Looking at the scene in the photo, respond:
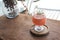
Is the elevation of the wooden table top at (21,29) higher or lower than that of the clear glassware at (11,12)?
lower

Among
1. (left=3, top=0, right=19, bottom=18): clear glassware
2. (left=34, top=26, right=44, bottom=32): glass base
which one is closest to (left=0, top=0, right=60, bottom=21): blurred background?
(left=3, top=0, right=19, bottom=18): clear glassware

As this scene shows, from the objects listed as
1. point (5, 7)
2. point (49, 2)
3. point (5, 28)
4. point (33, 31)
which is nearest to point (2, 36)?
point (5, 28)

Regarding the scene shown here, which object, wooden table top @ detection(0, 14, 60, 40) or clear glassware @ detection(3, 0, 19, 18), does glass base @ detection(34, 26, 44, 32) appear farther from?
clear glassware @ detection(3, 0, 19, 18)

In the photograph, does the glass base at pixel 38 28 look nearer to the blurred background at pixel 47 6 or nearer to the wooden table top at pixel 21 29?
the wooden table top at pixel 21 29

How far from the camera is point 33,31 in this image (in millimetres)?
1000

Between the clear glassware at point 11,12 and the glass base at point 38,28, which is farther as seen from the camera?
the clear glassware at point 11,12

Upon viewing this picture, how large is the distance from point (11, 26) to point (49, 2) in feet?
2.03

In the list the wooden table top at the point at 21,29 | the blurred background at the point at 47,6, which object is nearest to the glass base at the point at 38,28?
the wooden table top at the point at 21,29

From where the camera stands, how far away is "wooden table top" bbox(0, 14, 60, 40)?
950 millimetres

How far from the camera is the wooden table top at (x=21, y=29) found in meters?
0.95

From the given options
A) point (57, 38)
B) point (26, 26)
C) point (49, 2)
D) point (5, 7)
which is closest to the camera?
point (57, 38)

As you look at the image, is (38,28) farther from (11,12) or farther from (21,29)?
(11,12)

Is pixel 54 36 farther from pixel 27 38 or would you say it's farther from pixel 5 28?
pixel 5 28

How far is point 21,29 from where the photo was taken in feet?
3.43
